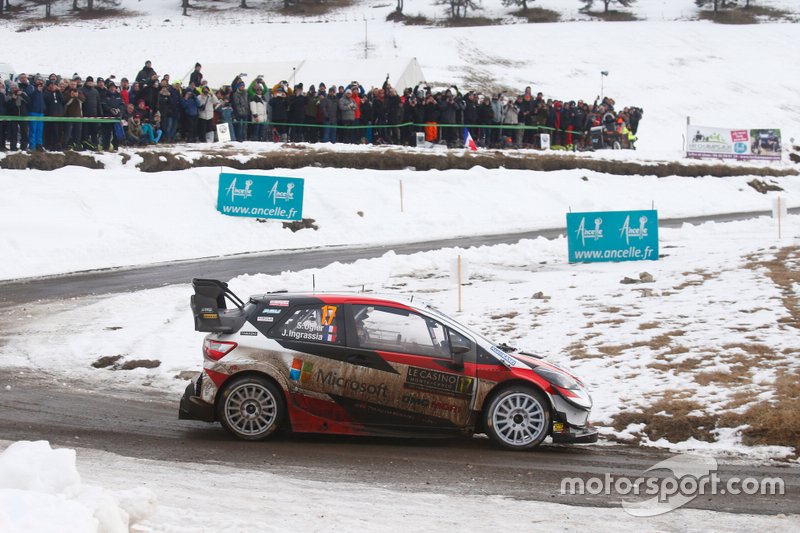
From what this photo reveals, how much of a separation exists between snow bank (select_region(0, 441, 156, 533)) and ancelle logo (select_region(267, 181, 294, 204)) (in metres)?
20.8

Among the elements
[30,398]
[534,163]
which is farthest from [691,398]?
[534,163]

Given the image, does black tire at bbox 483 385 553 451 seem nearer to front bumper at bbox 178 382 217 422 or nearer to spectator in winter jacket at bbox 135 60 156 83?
front bumper at bbox 178 382 217 422

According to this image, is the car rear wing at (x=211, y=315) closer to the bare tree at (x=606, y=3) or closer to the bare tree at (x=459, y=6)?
the bare tree at (x=459, y=6)

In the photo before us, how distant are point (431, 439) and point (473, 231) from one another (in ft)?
66.3

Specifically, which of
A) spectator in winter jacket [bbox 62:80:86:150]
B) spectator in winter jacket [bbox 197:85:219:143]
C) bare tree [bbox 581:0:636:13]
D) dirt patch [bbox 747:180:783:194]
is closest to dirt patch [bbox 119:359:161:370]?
spectator in winter jacket [bbox 62:80:86:150]

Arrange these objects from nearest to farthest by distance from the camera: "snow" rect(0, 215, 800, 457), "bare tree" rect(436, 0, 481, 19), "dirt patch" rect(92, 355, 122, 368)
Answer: "snow" rect(0, 215, 800, 457) < "dirt patch" rect(92, 355, 122, 368) < "bare tree" rect(436, 0, 481, 19)

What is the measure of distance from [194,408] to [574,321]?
7.38 meters

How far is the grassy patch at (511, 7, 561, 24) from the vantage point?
9200cm

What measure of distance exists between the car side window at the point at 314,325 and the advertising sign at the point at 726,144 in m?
40.4

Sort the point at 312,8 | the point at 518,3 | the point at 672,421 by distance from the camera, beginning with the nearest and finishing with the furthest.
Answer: the point at 672,421 → the point at 312,8 → the point at 518,3

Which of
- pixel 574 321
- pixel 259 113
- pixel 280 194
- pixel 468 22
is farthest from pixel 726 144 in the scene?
pixel 468 22

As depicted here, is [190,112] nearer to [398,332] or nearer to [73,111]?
[73,111]

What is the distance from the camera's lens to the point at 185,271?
21203 millimetres

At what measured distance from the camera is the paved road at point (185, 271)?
61.5 feet
